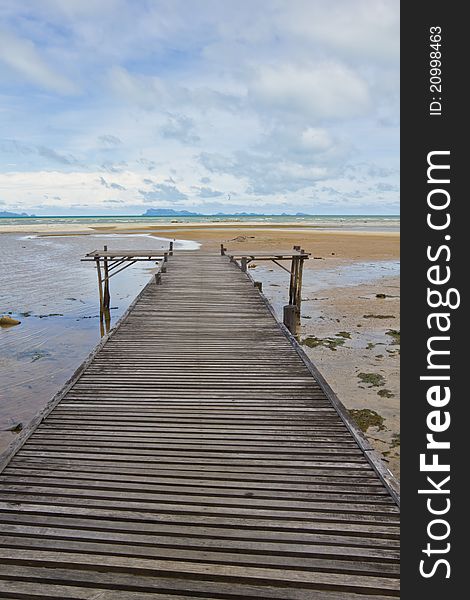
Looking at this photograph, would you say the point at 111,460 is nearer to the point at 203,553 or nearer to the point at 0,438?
the point at 203,553

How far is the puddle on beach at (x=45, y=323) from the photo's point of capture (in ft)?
34.1

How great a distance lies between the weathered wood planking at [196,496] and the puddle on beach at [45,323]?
3516 mm

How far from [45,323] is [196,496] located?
14.1m

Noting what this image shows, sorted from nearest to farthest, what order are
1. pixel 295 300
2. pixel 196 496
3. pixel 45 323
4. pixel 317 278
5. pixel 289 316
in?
pixel 196 496
pixel 289 316
pixel 45 323
pixel 295 300
pixel 317 278

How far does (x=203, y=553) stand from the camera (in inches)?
141

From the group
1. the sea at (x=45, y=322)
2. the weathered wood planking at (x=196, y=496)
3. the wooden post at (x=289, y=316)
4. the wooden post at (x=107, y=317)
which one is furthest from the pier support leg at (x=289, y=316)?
the wooden post at (x=107, y=317)

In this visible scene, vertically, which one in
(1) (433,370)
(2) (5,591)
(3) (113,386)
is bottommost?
(2) (5,591)

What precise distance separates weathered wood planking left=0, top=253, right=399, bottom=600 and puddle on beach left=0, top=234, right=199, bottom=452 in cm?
352

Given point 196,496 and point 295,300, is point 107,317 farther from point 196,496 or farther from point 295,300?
point 196,496

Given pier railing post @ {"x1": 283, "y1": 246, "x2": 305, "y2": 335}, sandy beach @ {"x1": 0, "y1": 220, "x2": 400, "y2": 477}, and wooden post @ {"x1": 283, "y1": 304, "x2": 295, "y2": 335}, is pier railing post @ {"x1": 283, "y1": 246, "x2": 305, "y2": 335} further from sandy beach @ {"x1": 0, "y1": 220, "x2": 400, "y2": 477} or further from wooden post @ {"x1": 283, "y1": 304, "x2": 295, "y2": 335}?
sandy beach @ {"x1": 0, "y1": 220, "x2": 400, "y2": 477}

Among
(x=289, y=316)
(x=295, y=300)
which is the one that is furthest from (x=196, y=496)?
(x=295, y=300)

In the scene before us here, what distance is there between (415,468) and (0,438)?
7660 millimetres

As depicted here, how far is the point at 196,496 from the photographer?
4301mm

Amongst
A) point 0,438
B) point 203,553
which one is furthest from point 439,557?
point 0,438
